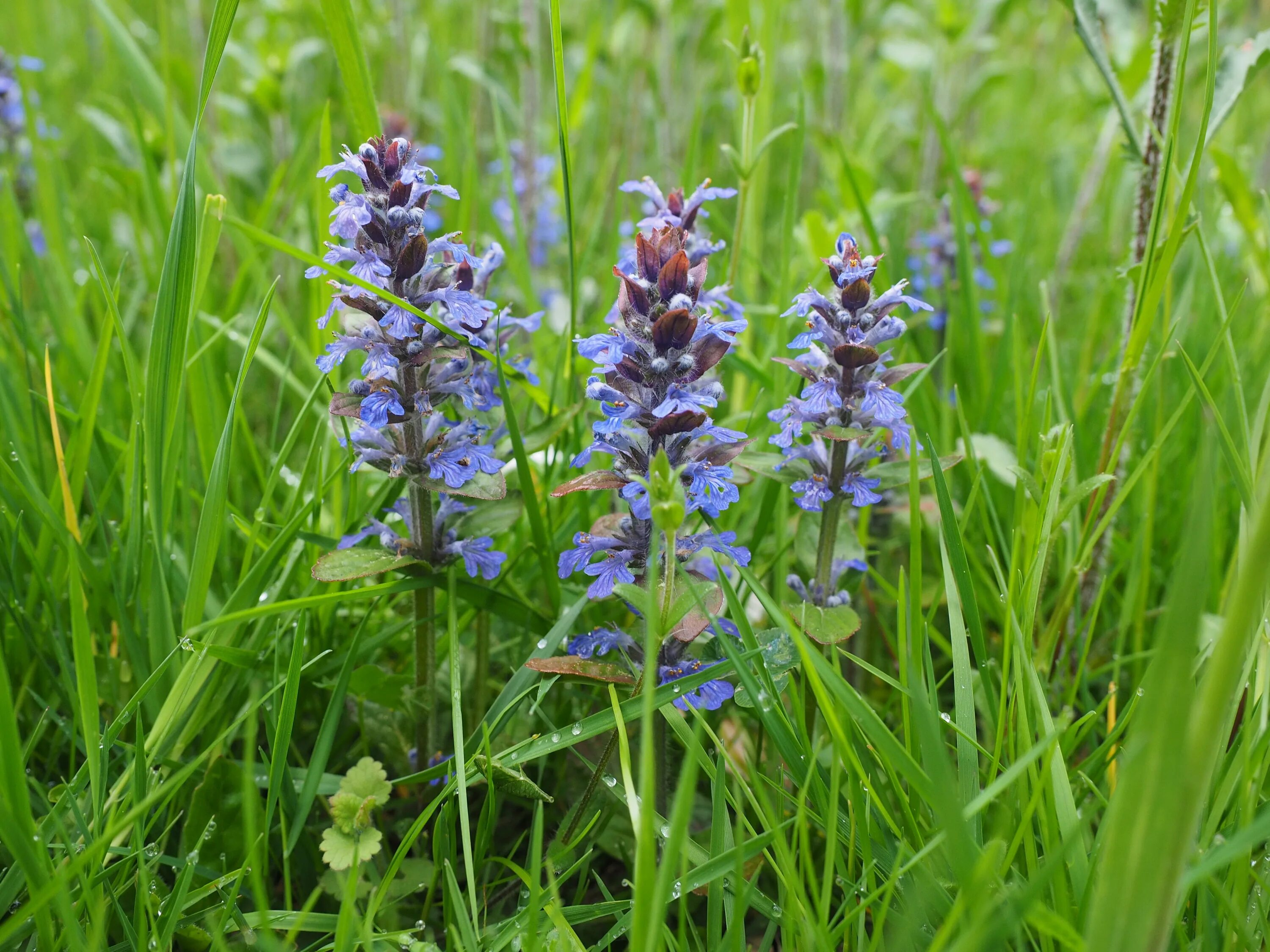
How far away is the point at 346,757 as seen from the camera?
1.95 meters

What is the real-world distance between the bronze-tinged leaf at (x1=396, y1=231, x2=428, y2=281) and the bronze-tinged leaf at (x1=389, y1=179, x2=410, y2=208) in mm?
62

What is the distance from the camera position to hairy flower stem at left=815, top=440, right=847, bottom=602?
5.97 ft

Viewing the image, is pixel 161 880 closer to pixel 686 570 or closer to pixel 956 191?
pixel 686 570

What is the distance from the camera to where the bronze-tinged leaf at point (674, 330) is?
1.49m

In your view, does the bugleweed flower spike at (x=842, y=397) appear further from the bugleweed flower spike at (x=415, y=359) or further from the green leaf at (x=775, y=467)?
the bugleweed flower spike at (x=415, y=359)

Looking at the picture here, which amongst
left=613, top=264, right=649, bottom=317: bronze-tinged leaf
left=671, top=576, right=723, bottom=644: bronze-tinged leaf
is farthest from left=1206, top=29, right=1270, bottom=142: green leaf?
left=671, top=576, right=723, bottom=644: bronze-tinged leaf

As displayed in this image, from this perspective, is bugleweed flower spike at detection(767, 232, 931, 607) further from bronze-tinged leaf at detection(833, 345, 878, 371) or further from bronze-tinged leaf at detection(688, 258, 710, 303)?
bronze-tinged leaf at detection(688, 258, 710, 303)

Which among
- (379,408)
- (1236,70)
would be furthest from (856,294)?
(1236,70)

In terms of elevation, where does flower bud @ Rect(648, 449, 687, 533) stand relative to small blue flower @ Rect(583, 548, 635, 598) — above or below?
above

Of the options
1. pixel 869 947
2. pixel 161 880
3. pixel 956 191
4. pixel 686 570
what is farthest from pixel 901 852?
pixel 956 191

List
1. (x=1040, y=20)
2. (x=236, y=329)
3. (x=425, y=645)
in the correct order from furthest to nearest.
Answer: (x=1040, y=20) < (x=236, y=329) < (x=425, y=645)

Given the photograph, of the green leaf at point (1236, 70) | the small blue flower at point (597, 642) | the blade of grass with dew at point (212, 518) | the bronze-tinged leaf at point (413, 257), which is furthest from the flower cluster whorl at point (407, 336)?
the green leaf at point (1236, 70)

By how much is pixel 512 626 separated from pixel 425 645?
436 millimetres

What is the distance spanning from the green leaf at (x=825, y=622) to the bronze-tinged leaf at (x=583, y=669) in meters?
0.35
